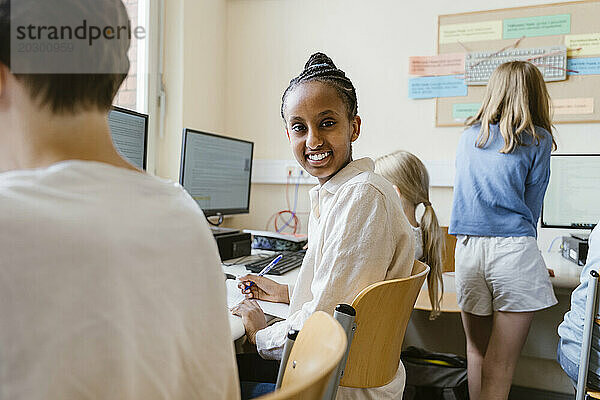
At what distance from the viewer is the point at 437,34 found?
257 cm

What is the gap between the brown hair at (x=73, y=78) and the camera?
19.4 inches

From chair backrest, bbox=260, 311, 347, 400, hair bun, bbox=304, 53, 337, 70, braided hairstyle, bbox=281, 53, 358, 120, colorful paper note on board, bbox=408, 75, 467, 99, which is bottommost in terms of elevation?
chair backrest, bbox=260, 311, 347, 400

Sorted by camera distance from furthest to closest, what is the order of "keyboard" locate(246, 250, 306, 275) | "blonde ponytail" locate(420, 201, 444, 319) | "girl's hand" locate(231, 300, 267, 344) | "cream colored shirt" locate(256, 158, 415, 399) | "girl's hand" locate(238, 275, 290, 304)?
"blonde ponytail" locate(420, 201, 444, 319) → "keyboard" locate(246, 250, 306, 275) → "girl's hand" locate(238, 275, 290, 304) → "girl's hand" locate(231, 300, 267, 344) → "cream colored shirt" locate(256, 158, 415, 399)

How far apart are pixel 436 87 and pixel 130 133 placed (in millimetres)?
1589

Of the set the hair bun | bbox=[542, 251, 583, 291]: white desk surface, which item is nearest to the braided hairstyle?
the hair bun

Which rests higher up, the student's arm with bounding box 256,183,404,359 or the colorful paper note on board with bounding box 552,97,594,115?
the colorful paper note on board with bounding box 552,97,594,115

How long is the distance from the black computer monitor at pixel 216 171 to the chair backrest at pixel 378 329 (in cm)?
107

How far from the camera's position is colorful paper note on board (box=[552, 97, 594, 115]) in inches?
92.4

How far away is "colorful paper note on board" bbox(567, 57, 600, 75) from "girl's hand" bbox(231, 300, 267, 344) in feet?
6.33

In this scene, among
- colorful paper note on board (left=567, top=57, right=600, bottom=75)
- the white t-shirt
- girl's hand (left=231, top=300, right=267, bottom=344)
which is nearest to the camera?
the white t-shirt

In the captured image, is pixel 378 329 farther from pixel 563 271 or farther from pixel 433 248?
pixel 563 271

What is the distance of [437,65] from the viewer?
2555mm

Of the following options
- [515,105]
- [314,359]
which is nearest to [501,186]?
A: [515,105]

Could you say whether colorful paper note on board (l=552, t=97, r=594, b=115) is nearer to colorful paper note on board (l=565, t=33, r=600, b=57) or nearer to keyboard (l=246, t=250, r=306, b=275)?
colorful paper note on board (l=565, t=33, r=600, b=57)
